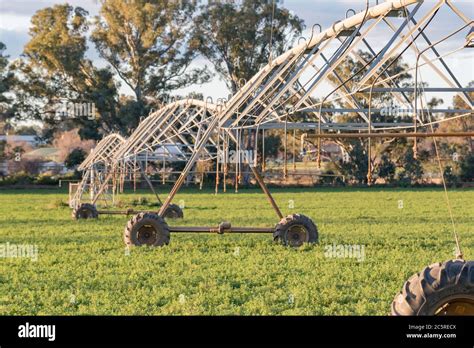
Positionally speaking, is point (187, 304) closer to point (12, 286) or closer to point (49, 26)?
point (12, 286)

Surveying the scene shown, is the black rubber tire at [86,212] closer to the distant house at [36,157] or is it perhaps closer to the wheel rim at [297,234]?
the wheel rim at [297,234]

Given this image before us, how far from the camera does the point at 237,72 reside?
58594 mm

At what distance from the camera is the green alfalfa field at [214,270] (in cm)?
1053

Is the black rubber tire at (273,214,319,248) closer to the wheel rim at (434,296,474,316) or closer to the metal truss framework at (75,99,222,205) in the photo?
the metal truss framework at (75,99,222,205)

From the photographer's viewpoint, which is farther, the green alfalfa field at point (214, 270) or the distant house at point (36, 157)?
the distant house at point (36, 157)

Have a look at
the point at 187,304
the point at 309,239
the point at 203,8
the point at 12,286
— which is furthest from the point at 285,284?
the point at 203,8

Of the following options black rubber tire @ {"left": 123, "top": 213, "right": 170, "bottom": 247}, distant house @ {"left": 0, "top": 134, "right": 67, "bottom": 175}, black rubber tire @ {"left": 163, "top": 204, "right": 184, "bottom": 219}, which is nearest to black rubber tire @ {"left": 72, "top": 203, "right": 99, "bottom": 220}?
black rubber tire @ {"left": 163, "top": 204, "right": 184, "bottom": 219}

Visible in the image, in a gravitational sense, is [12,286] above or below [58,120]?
below

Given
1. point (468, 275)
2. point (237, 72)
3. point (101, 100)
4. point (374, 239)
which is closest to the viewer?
point (468, 275)

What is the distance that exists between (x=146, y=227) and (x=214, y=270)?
3.90m

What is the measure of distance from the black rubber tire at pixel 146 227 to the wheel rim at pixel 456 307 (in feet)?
35.2

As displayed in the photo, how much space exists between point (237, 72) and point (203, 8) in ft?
16.0

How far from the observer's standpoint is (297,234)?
1711cm

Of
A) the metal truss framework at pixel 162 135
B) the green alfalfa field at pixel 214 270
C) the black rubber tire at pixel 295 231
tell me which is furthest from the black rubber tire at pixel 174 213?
the black rubber tire at pixel 295 231
